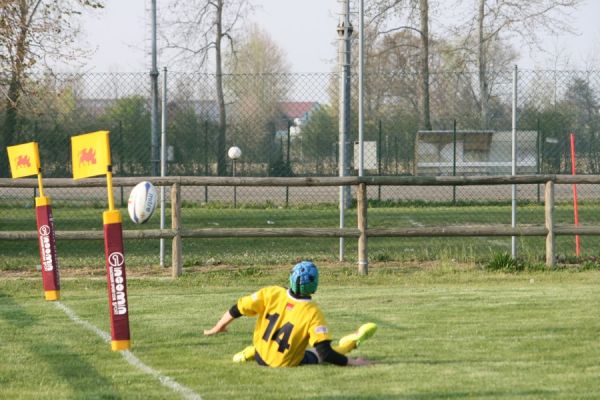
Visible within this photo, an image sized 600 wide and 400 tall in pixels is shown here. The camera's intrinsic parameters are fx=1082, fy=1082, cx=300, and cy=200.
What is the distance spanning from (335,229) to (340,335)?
212 inches

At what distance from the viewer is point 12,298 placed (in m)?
12.6

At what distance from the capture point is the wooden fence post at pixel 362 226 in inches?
572

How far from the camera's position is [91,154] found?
8305mm

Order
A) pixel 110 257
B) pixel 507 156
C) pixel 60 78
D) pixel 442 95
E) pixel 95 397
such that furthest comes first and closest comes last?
pixel 507 156 < pixel 442 95 < pixel 60 78 < pixel 110 257 < pixel 95 397

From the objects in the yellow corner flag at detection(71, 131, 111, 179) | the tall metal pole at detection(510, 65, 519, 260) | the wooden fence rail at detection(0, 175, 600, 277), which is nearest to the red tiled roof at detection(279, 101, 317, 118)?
the tall metal pole at detection(510, 65, 519, 260)

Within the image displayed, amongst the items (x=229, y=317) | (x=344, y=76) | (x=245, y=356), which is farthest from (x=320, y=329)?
(x=344, y=76)

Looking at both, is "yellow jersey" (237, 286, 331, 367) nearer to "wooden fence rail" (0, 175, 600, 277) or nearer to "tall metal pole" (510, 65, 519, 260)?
"wooden fence rail" (0, 175, 600, 277)

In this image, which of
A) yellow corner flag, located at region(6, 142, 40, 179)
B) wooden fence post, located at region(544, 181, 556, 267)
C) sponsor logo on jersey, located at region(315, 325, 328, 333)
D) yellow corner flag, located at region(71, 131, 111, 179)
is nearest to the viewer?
sponsor logo on jersey, located at region(315, 325, 328, 333)

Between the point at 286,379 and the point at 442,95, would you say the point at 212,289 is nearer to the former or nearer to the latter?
the point at 286,379

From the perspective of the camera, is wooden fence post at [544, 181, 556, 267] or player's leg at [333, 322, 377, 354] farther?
wooden fence post at [544, 181, 556, 267]

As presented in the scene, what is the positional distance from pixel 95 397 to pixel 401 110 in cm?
2020

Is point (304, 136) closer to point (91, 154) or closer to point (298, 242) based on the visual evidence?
point (298, 242)

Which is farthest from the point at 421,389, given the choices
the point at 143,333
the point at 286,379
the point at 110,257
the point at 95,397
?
the point at 143,333

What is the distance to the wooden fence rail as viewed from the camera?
1427 centimetres
